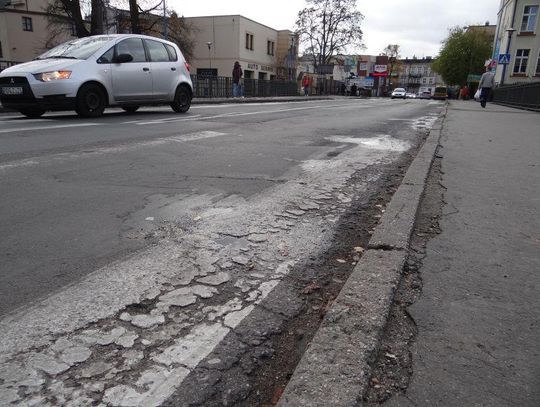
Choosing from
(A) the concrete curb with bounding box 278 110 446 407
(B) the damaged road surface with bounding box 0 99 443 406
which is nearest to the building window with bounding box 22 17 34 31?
(B) the damaged road surface with bounding box 0 99 443 406

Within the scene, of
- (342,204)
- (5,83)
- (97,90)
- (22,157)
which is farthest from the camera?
(97,90)

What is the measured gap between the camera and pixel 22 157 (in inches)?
205

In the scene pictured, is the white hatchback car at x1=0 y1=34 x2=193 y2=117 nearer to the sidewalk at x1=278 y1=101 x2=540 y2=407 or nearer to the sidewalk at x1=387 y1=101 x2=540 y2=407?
the sidewalk at x1=278 y1=101 x2=540 y2=407

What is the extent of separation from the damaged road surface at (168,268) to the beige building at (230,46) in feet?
152

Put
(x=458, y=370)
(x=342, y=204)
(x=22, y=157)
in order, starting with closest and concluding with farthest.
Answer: (x=458, y=370), (x=342, y=204), (x=22, y=157)

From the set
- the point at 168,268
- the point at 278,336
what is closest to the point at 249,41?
the point at 168,268

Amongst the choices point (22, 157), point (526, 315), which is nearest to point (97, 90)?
point (22, 157)

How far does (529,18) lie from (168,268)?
2028 inches

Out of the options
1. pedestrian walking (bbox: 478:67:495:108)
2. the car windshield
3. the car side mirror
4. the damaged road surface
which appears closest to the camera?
the damaged road surface

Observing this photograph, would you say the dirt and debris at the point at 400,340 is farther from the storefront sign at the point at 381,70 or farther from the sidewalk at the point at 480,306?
the storefront sign at the point at 381,70

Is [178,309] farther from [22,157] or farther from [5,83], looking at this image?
[5,83]

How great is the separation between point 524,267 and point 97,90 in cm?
951

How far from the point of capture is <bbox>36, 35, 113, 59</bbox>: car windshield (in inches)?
378

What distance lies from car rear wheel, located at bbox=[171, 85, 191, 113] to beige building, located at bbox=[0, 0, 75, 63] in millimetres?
38855
